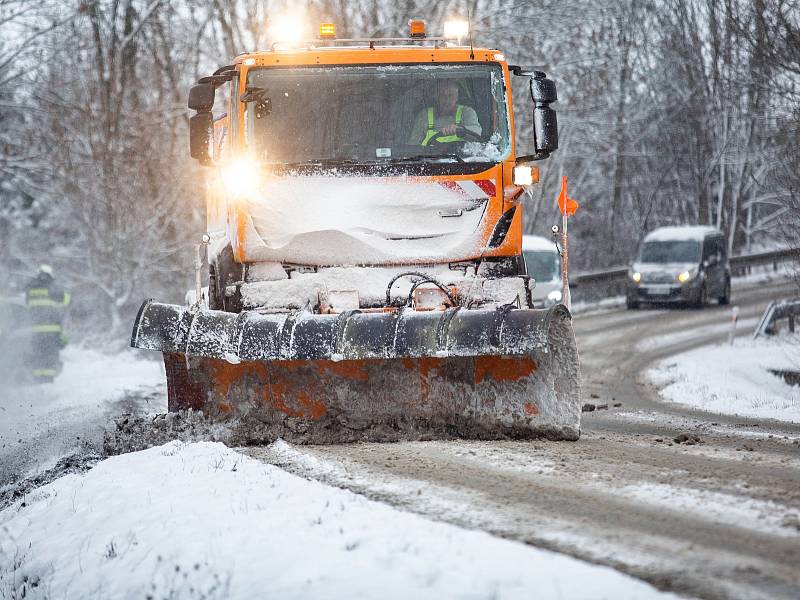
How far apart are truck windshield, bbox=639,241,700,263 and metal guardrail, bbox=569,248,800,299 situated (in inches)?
37.1

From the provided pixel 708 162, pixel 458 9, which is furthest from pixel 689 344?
pixel 708 162

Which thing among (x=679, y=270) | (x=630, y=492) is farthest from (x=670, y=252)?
(x=630, y=492)

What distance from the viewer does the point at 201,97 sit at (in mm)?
7930

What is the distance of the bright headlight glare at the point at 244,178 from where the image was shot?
26.1 feet

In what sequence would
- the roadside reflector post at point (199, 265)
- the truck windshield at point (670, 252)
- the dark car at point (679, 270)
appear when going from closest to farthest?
the roadside reflector post at point (199, 265), the dark car at point (679, 270), the truck windshield at point (670, 252)

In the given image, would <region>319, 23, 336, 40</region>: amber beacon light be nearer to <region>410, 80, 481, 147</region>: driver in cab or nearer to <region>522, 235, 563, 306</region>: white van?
<region>410, 80, 481, 147</region>: driver in cab

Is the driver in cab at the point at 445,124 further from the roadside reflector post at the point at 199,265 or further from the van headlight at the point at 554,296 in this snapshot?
the van headlight at the point at 554,296

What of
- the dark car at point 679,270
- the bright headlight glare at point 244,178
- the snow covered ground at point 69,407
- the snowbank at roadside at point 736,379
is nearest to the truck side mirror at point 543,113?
the bright headlight glare at point 244,178

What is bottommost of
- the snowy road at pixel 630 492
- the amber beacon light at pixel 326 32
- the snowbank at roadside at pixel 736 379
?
the snowbank at roadside at pixel 736 379

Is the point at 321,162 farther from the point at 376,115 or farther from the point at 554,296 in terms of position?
the point at 554,296

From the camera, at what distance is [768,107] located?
17.1 m

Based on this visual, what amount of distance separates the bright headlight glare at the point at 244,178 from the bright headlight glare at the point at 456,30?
6.46ft

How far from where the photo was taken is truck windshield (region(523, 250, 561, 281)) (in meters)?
20.7

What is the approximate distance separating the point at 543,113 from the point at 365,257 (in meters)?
1.69
